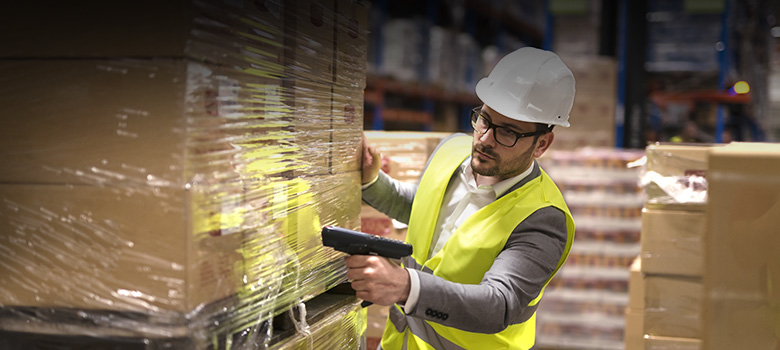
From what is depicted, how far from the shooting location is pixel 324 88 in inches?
71.4

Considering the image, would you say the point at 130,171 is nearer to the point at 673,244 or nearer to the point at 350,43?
the point at 350,43

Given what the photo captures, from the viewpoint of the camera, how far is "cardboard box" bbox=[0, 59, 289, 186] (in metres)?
1.25

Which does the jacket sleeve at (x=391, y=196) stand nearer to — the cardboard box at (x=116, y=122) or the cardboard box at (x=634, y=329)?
the cardboard box at (x=116, y=122)

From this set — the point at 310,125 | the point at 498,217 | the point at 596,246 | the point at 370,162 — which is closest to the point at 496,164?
the point at 498,217

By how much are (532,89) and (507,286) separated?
0.62 meters

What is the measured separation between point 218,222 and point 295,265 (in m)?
0.38

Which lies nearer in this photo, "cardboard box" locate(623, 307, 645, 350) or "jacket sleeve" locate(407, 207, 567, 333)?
"jacket sleeve" locate(407, 207, 567, 333)

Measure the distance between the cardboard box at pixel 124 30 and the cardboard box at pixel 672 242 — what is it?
7.50 feet

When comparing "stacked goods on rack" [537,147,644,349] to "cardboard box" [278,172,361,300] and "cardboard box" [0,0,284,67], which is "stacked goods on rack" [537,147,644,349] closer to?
"cardboard box" [278,172,361,300]

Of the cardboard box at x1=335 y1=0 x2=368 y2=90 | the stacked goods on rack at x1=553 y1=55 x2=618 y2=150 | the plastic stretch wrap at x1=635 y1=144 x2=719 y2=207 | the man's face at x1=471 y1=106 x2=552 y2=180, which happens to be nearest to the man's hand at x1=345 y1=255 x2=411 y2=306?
the cardboard box at x1=335 y1=0 x2=368 y2=90

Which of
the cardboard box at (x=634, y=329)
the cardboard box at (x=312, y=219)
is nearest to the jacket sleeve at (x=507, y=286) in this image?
the cardboard box at (x=312, y=219)

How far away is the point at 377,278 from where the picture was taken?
5.42ft

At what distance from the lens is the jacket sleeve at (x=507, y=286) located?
1.75 m

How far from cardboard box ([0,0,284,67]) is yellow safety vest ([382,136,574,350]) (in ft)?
3.26
